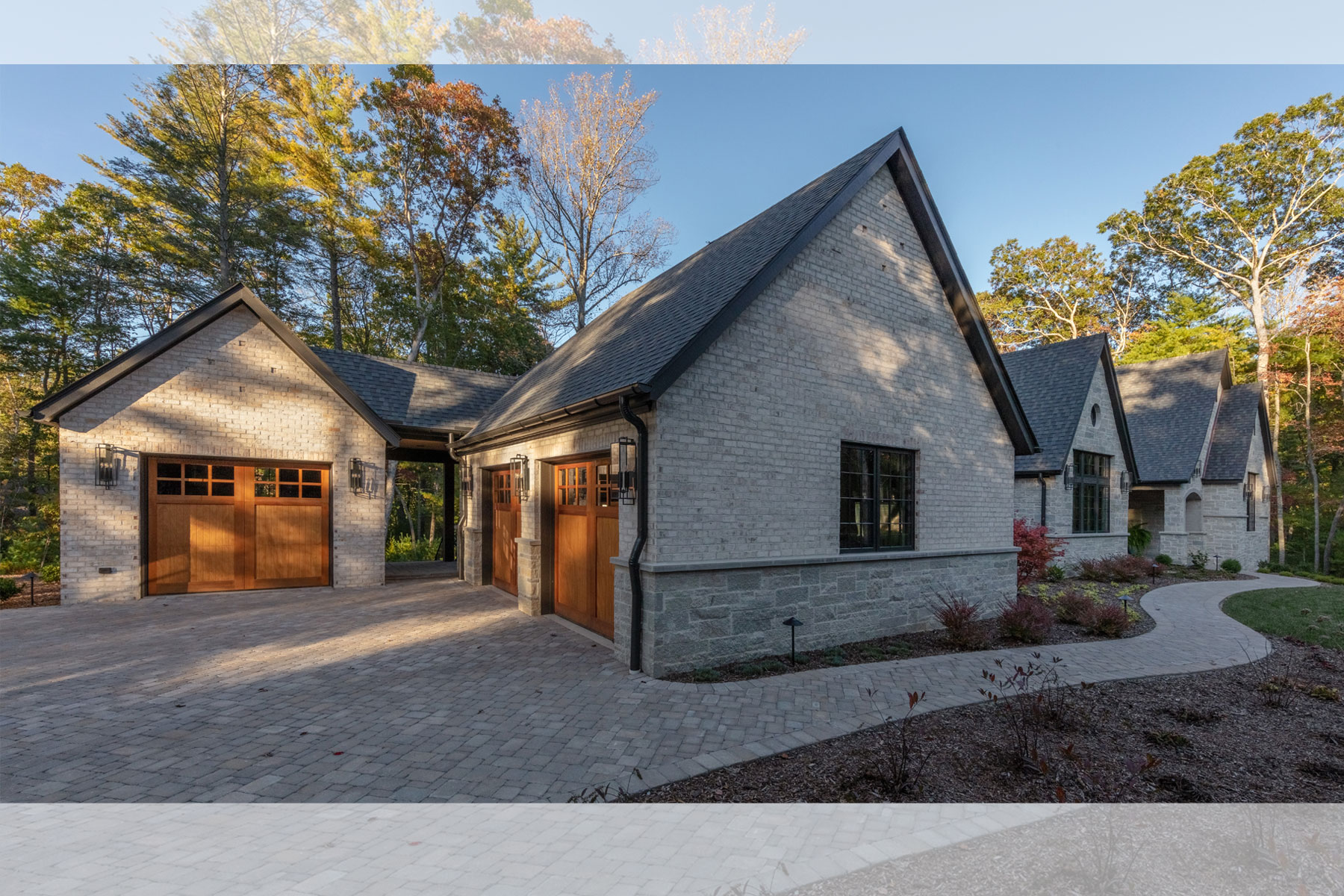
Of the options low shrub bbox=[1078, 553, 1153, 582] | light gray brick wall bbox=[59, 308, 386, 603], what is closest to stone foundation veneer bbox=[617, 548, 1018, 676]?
light gray brick wall bbox=[59, 308, 386, 603]

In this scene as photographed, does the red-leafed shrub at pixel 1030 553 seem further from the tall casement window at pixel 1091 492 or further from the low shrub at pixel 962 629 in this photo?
the low shrub at pixel 962 629

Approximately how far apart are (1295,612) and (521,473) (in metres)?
15.0

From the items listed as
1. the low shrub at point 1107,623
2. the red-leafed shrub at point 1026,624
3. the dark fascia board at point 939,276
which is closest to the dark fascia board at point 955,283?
the dark fascia board at point 939,276

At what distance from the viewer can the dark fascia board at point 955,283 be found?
8.91m

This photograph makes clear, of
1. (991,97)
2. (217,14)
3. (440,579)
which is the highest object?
(991,97)

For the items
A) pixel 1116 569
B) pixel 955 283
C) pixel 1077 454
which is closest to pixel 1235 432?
pixel 1077 454

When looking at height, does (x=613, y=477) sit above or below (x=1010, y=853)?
above

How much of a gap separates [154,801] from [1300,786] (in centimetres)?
810

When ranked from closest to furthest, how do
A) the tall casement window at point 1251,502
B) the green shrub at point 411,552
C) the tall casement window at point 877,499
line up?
the tall casement window at point 877,499, the green shrub at point 411,552, the tall casement window at point 1251,502

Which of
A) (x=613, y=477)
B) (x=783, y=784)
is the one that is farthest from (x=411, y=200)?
(x=783, y=784)

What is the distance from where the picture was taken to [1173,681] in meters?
6.73

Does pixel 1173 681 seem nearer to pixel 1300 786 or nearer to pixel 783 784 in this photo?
pixel 1300 786

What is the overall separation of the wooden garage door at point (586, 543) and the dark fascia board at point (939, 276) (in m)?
2.29

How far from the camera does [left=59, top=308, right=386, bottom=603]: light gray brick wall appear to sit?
10180mm
